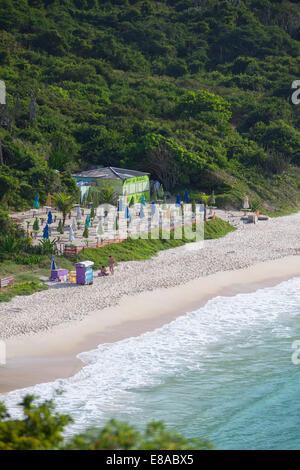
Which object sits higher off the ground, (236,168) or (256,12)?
(256,12)

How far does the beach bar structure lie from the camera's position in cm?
3772

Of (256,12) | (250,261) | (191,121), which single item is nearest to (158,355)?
(250,261)

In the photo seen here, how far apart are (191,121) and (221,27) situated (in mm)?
39103

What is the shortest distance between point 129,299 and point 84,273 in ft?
6.98

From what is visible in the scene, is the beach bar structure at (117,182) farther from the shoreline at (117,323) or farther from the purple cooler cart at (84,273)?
the purple cooler cart at (84,273)

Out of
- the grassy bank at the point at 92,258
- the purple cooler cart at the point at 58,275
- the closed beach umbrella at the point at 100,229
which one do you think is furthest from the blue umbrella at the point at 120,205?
the purple cooler cart at the point at 58,275

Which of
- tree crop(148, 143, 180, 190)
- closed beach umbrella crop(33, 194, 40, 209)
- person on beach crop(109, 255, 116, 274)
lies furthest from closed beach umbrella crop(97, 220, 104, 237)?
tree crop(148, 143, 180, 190)

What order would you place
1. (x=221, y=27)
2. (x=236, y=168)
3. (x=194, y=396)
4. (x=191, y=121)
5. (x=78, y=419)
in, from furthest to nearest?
1. (x=221, y=27)
2. (x=191, y=121)
3. (x=236, y=168)
4. (x=194, y=396)
5. (x=78, y=419)

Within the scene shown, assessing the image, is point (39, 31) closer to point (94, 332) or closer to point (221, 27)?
point (221, 27)

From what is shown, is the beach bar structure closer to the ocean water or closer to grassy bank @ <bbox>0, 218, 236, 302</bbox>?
grassy bank @ <bbox>0, 218, 236, 302</bbox>

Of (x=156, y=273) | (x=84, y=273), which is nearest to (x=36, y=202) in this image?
(x=156, y=273)

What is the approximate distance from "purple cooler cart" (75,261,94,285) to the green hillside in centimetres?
1061

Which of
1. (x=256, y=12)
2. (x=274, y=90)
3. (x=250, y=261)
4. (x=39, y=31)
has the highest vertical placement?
(x=256, y=12)

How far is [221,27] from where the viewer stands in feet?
285
